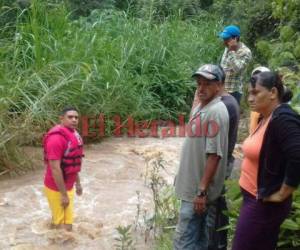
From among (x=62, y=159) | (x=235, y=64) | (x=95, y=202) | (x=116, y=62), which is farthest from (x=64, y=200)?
(x=116, y=62)

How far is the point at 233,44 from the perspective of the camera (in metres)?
6.51

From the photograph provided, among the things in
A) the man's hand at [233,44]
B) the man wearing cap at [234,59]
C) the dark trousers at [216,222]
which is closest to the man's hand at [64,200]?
the dark trousers at [216,222]

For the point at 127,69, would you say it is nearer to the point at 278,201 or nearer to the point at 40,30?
the point at 40,30

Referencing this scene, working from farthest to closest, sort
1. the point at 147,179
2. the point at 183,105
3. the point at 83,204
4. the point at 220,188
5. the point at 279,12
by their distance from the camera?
the point at 183,105 < the point at 279,12 < the point at 147,179 < the point at 83,204 < the point at 220,188

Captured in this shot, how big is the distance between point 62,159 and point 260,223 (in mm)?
2053

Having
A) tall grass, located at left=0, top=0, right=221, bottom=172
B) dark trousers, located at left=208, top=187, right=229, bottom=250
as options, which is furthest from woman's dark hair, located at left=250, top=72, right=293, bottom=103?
tall grass, located at left=0, top=0, right=221, bottom=172

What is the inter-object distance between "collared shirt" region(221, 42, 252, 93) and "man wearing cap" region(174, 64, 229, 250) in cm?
312

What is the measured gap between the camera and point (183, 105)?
32.3ft

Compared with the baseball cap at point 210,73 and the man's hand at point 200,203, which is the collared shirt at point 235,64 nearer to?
the baseball cap at point 210,73

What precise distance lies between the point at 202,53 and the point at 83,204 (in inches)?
249

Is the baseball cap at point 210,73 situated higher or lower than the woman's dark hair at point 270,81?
lower

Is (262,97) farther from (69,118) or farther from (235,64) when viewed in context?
(235,64)

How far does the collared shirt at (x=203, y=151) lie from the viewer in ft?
10.8

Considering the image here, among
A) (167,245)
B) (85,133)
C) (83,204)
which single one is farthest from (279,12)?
(167,245)
